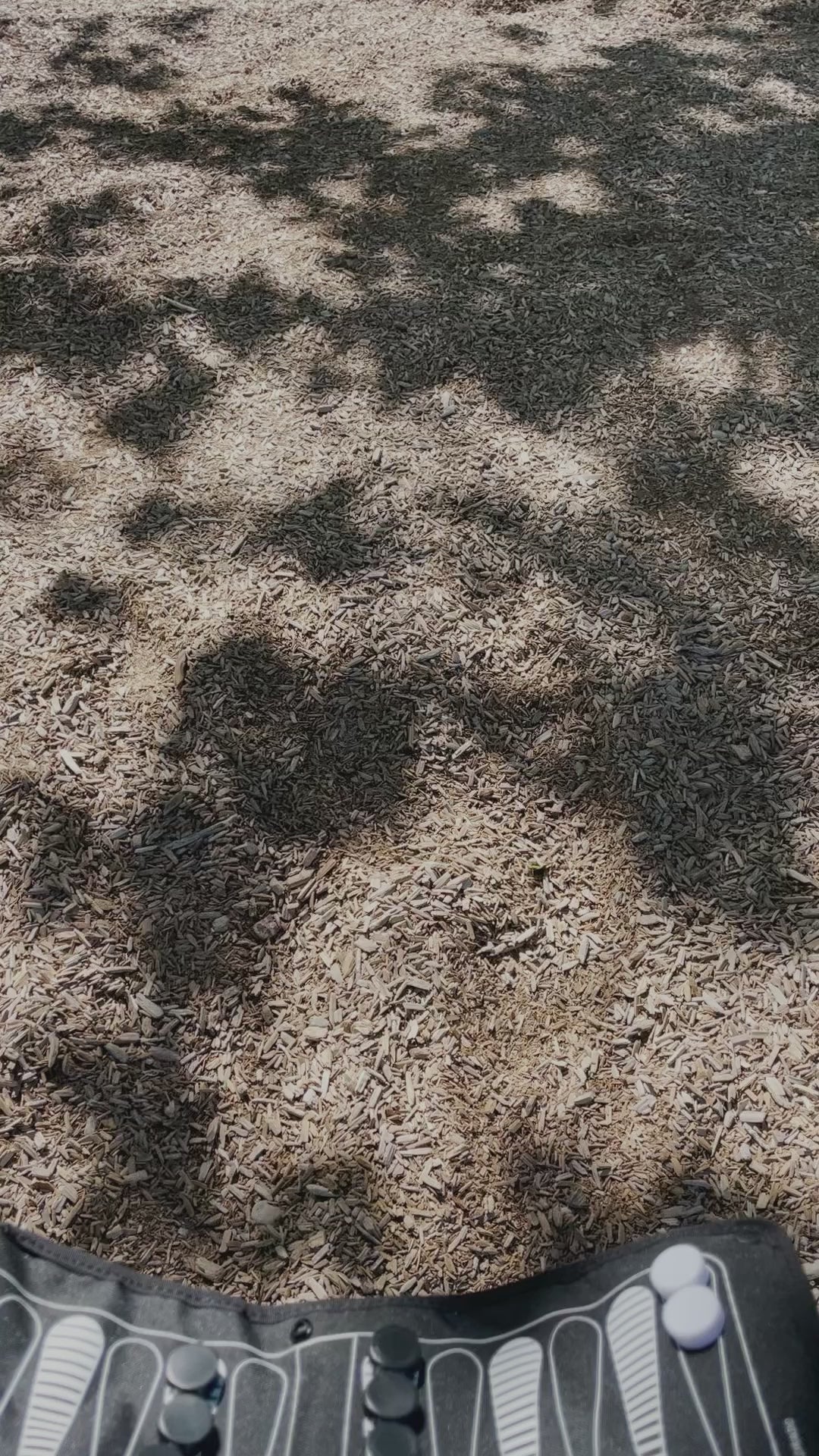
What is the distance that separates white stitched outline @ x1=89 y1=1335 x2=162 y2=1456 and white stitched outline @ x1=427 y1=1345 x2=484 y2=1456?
0.45 m

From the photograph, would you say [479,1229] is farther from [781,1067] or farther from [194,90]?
[194,90]

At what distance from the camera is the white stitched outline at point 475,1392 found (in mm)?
1661

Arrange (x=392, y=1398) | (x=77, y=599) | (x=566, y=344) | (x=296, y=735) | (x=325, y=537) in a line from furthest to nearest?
(x=566, y=344) → (x=325, y=537) → (x=77, y=599) → (x=296, y=735) → (x=392, y=1398)

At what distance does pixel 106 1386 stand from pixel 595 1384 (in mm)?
799

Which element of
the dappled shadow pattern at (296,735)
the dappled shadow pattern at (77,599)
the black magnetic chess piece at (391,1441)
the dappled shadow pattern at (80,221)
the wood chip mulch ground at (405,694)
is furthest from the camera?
the dappled shadow pattern at (80,221)

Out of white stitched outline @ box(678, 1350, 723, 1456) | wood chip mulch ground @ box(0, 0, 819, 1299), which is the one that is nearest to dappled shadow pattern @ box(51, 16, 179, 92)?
wood chip mulch ground @ box(0, 0, 819, 1299)

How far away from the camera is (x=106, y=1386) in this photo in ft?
5.61

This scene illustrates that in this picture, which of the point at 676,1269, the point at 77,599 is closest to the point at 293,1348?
the point at 676,1269

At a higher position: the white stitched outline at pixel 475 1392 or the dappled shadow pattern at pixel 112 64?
the dappled shadow pattern at pixel 112 64

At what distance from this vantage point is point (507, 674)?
283cm

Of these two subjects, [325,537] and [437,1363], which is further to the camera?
[325,537]

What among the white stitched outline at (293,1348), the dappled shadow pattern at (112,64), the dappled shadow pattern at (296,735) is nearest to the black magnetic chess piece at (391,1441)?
the white stitched outline at (293,1348)

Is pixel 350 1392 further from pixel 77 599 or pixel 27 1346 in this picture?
pixel 77 599

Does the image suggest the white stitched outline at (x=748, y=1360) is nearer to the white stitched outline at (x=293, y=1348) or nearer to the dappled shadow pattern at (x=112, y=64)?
the white stitched outline at (x=293, y=1348)
